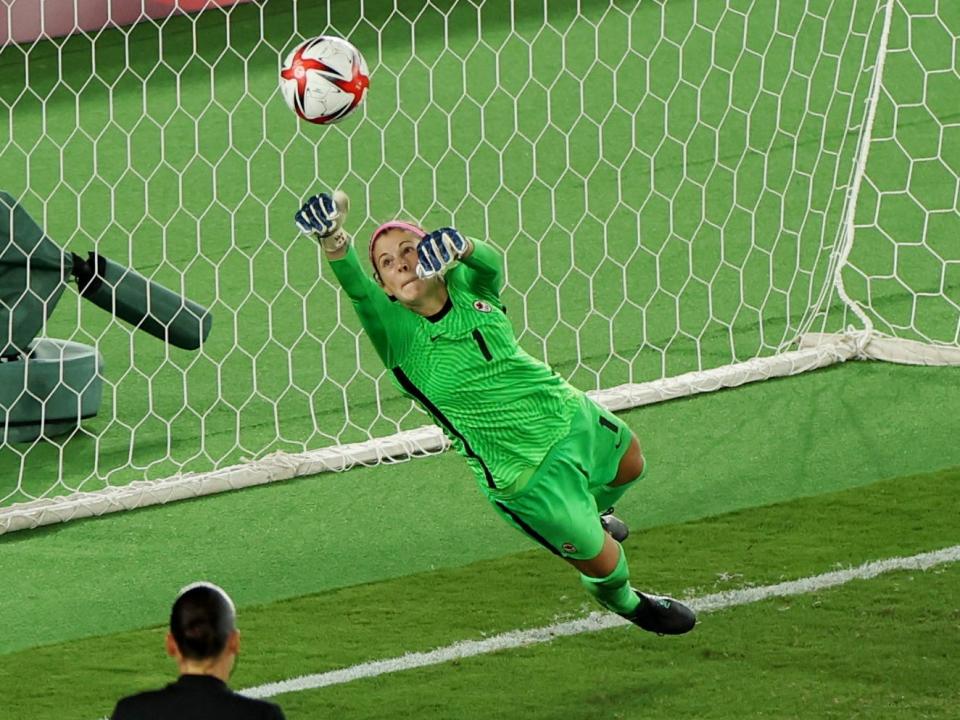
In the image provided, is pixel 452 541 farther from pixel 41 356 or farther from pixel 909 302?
pixel 909 302

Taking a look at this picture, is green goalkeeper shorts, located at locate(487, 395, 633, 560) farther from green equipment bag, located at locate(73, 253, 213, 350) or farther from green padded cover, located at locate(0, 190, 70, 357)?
green padded cover, located at locate(0, 190, 70, 357)

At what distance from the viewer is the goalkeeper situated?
5.16 meters

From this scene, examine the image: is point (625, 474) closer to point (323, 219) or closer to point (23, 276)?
point (323, 219)

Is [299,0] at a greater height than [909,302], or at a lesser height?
greater

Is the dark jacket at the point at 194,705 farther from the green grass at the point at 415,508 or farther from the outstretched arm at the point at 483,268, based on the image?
the green grass at the point at 415,508

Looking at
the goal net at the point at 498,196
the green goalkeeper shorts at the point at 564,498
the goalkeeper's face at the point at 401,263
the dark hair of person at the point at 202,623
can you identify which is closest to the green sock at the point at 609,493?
the green goalkeeper shorts at the point at 564,498

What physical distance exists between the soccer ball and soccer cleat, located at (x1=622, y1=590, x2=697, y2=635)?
171cm

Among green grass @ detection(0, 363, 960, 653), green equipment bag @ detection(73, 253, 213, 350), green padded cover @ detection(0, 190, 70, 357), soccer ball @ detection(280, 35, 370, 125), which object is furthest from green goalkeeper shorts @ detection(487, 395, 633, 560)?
green padded cover @ detection(0, 190, 70, 357)

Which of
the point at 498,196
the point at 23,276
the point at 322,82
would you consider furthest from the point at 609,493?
the point at 498,196

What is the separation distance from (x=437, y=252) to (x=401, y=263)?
12.3 inches

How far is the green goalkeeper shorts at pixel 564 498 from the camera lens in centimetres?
512

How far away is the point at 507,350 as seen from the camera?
527cm

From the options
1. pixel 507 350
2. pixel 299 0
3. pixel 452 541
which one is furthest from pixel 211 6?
pixel 507 350

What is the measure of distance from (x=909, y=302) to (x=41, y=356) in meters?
3.66
